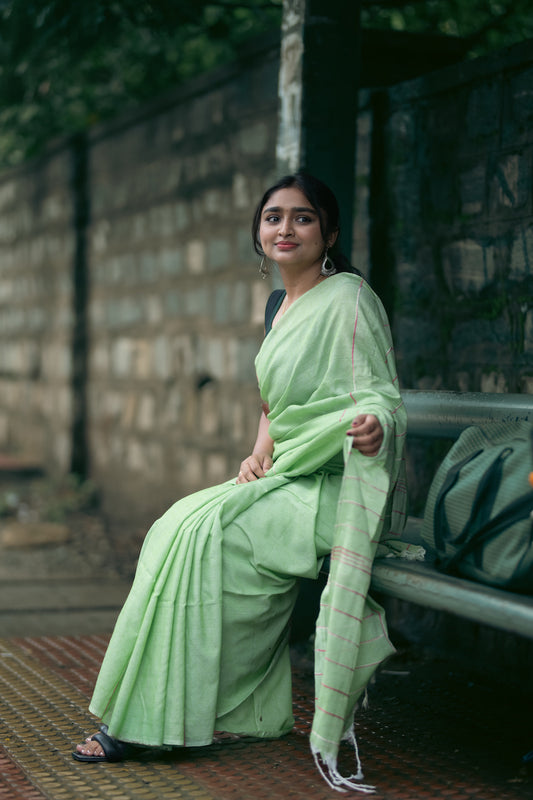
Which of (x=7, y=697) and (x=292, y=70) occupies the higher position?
(x=292, y=70)

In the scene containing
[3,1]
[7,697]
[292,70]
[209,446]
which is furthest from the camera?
[209,446]

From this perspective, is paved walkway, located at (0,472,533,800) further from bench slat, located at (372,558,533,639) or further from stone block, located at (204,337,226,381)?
stone block, located at (204,337,226,381)

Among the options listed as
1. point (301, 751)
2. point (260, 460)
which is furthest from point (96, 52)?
point (301, 751)

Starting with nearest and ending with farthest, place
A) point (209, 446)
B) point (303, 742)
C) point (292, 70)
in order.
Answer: point (303, 742), point (292, 70), point (209, 446)

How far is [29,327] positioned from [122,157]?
2.37 meters

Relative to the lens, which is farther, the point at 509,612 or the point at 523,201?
the point at 523,201

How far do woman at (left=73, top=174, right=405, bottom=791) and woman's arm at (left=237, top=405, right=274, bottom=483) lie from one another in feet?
0.26

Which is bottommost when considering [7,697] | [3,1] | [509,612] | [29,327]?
[7,697]

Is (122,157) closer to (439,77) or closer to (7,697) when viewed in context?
(439,77)

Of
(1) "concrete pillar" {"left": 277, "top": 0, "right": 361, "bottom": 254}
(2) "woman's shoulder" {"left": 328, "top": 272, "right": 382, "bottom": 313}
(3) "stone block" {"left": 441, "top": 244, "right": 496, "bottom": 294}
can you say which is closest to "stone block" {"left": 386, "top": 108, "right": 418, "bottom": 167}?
(1) "concrete pillar" {"left": 277, "top": 0, "right": 361, "bottom": 254}

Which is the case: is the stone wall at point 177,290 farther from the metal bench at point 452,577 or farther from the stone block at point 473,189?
the metal bench at point 452,577

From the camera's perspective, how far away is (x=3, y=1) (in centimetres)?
530

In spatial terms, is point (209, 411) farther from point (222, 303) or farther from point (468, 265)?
point (468, 265)

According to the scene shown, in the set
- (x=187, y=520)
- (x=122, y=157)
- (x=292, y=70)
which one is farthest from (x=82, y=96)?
(x=187, y=520)
